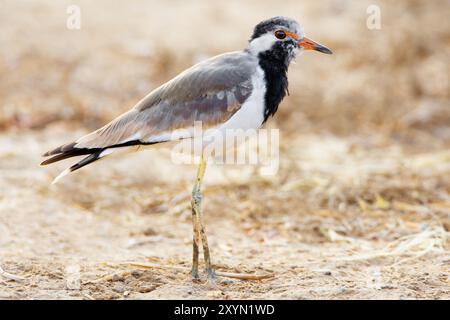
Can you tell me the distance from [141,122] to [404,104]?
5573 mm

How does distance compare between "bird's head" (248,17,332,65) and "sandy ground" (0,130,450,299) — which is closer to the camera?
"sandy ground" (0,130,450,299)

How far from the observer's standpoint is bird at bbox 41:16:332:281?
175 inches

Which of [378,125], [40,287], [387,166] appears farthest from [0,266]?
[378,125]

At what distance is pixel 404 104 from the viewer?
30.7 ft

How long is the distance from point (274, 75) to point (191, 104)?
0.56 m

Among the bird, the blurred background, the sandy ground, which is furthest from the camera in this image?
the blurred background

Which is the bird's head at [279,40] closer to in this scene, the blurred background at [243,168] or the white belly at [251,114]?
the white belly at [251,114]

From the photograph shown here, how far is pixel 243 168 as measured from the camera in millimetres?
7367

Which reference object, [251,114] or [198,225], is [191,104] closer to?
A: [251,114]

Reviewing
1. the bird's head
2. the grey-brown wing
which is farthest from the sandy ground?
the bird's head

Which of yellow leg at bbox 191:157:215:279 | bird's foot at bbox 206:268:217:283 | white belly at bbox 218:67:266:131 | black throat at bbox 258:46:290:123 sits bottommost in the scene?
bird's foot at bbox 206:268:217:283

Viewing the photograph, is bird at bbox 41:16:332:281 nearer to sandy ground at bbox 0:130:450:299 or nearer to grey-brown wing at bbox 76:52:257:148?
grey-brown wing at bbox 76:52:257:148

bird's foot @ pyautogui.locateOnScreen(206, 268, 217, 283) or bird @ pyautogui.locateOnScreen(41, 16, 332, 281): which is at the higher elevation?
bird @ pyautogui.locateOnScreen(41, 16, 332, 281)

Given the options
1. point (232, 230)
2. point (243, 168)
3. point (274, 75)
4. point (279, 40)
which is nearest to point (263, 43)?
point (279, 40)
